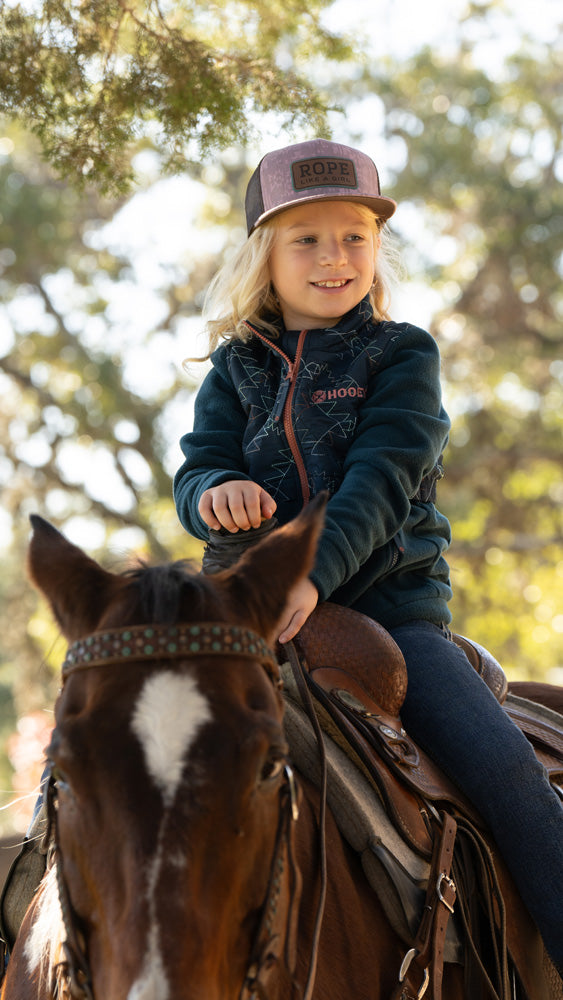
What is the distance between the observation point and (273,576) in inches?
75.5

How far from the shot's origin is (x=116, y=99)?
3.87m

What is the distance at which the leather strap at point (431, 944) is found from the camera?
7.21 feet

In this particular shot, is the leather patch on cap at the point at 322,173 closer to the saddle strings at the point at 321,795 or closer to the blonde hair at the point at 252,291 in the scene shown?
the blonde hair at the point at 252,291

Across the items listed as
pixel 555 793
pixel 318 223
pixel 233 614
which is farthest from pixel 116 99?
pixel 555 793

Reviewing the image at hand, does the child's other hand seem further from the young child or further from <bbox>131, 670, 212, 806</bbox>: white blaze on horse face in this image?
<bbox>131, 670, 212, 806</bbox>: white blaze on horse face

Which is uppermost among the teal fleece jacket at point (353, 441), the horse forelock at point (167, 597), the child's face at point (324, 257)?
the child's face at point (324, 257)

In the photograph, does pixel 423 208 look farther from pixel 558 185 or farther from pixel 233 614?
pixel 233 614

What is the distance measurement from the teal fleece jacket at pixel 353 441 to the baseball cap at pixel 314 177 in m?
0.40

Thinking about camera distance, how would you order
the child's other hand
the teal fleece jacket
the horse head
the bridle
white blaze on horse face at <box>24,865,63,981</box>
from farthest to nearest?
the teal fleece jacket
the child's other hand
white blaze on horse face at <box>24,865,63,981</box>
the bridle
the horse head

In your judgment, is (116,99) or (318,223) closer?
(318,223)

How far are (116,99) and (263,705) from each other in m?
2.94

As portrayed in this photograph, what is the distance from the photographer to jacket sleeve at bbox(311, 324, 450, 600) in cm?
260

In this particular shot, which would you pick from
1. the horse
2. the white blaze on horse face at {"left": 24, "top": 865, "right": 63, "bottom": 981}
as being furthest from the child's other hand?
the white blaze on horse face at {"left": 24, "top": 865, "right": 63, "bottom": 981}

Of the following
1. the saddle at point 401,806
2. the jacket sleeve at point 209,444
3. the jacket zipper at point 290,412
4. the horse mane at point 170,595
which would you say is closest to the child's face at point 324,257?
the jacket zipper at point 290,412
